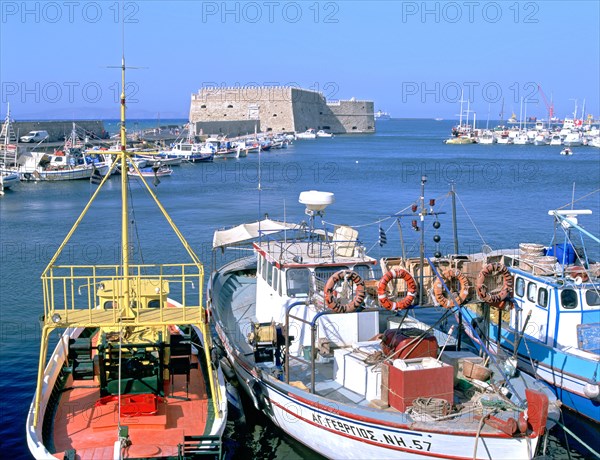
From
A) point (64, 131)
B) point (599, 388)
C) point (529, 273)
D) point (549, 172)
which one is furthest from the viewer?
point (64, 131)

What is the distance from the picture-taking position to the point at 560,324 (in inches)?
696

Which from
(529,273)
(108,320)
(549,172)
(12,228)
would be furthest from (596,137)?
(108,320)

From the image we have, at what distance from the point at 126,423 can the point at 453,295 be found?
674cm

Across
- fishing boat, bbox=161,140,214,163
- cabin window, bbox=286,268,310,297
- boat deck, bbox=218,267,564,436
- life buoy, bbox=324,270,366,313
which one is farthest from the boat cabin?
fishing boat, bbox=161,140,214,163

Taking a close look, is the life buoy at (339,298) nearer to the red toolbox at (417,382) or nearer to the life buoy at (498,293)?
the red toolbox at (417,382)

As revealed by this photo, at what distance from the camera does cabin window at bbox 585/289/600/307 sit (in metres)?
17.6

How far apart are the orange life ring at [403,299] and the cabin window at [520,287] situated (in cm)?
574

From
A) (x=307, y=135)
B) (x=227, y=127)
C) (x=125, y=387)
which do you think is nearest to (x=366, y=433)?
(x=125, y=387)

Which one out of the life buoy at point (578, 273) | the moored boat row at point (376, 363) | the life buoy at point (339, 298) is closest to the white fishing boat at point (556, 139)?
the moored boat row at point (376, 363)

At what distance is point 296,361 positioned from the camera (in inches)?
634

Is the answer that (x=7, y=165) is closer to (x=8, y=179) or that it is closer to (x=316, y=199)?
(x=8, y=179)

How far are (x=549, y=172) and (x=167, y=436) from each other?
233 feet

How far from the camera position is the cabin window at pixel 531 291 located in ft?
60.3

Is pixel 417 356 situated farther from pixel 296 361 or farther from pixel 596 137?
pixel 596 137
